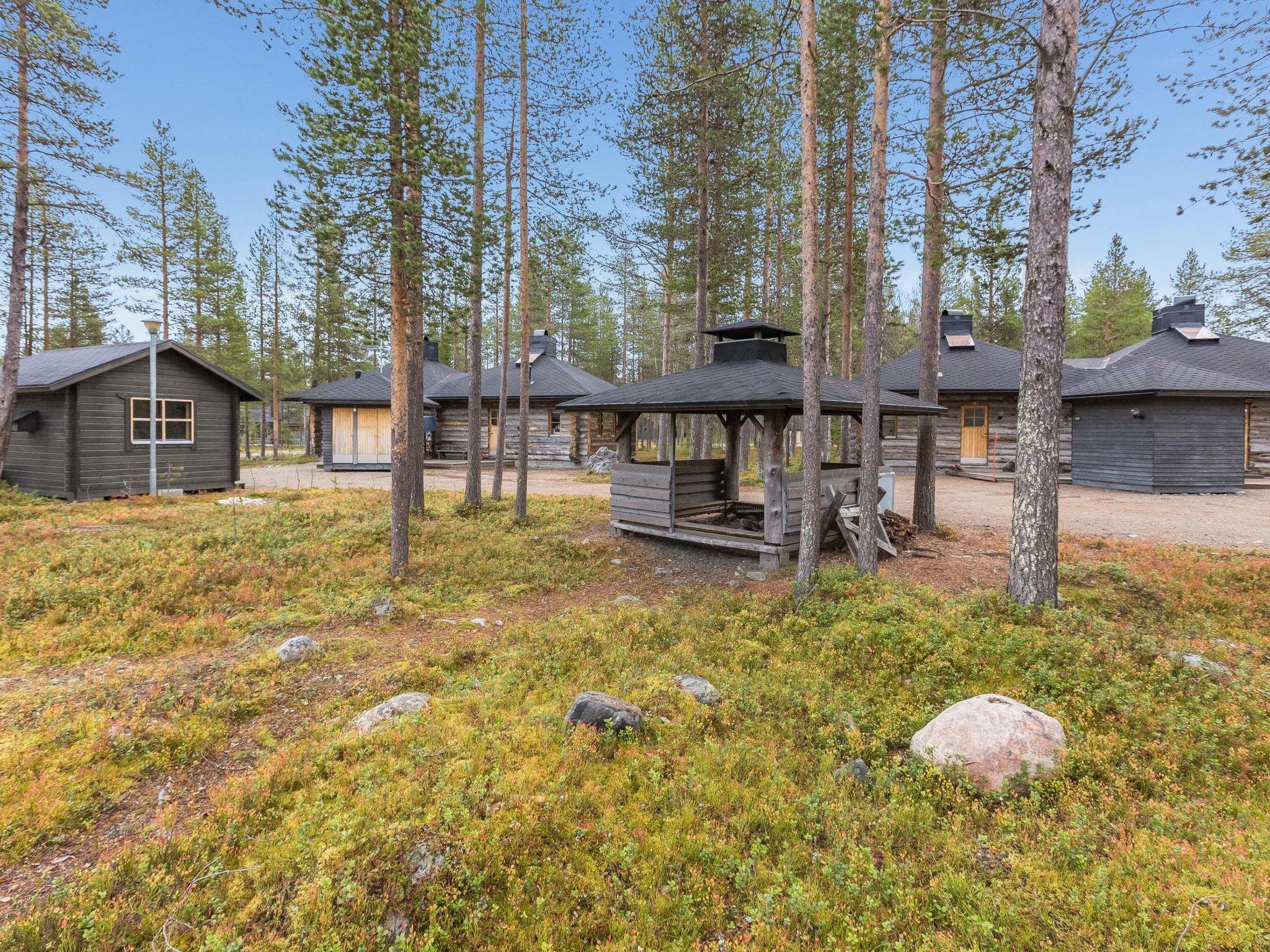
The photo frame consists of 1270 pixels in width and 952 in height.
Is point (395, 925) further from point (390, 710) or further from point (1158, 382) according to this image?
point (1158, 382)

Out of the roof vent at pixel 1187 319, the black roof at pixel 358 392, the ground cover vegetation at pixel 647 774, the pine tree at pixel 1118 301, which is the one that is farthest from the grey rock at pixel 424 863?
the pine tree at pixel 1118 301

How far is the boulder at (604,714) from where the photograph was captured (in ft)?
14.2

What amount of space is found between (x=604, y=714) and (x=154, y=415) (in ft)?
53.1

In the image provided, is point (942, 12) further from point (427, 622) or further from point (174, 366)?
point (174, 366)

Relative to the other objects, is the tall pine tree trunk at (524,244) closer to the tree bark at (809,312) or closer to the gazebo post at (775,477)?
the gazebo post at (775,477)

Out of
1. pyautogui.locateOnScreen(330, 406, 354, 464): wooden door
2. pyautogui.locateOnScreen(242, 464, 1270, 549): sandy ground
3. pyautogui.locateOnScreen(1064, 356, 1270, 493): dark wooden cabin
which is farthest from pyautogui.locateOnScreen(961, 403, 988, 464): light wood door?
pyautogui.locateOnScreen(330, 406, 354, 464): wooden door

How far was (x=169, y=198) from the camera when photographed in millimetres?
22141

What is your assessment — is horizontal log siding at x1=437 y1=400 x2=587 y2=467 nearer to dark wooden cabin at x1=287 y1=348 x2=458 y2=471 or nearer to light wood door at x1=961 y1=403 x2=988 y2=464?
dark wooden cabin at x1=287 y1=348 x2=458 y2=471

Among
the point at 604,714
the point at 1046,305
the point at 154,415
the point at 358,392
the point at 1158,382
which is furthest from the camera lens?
the point at 358,392

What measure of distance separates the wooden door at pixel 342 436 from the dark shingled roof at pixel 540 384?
3.88m

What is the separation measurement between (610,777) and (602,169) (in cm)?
1484

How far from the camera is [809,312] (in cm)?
664

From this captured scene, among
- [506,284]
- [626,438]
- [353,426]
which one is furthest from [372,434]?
[626,438]

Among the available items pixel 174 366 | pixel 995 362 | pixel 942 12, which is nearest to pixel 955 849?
pixel 942 12
